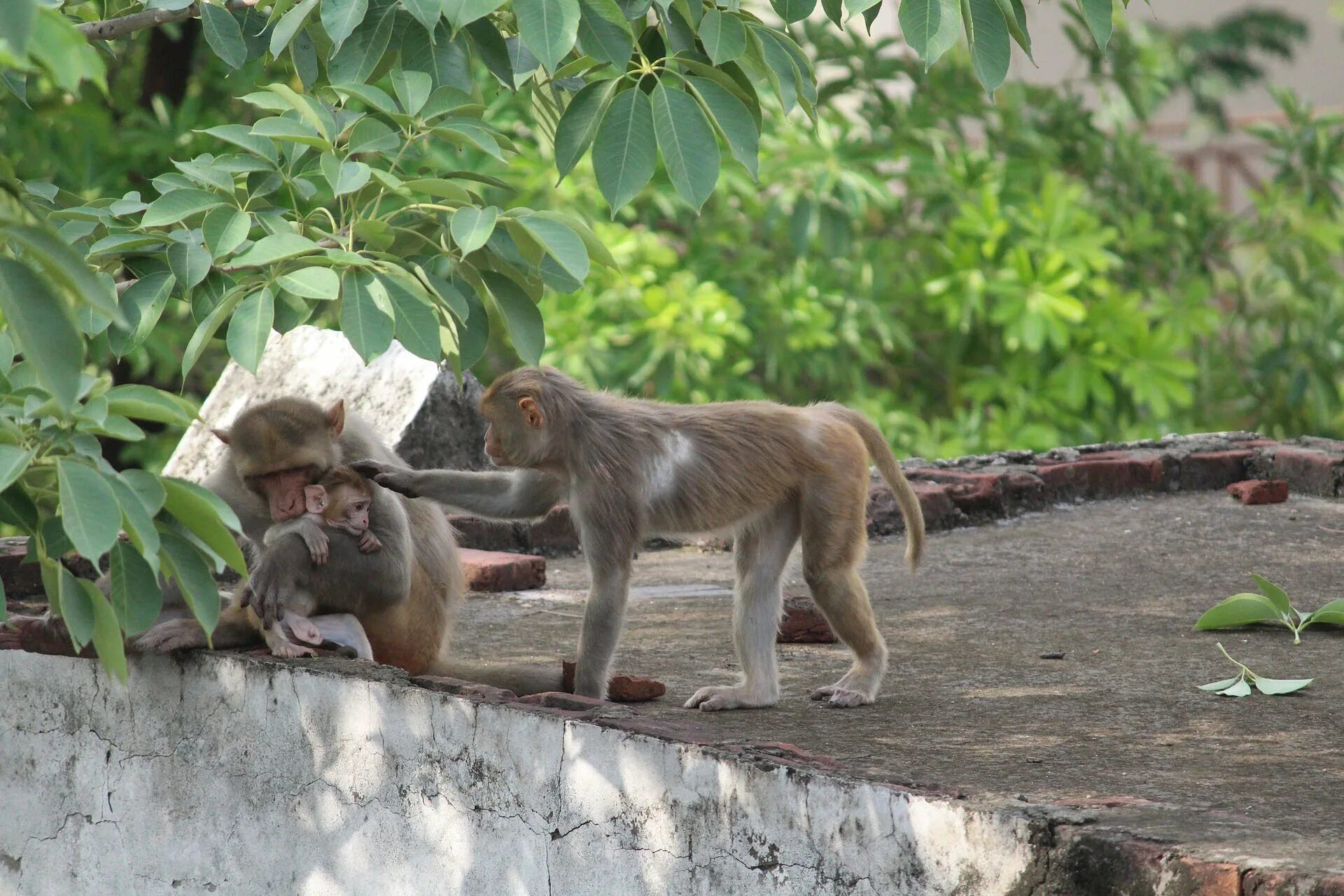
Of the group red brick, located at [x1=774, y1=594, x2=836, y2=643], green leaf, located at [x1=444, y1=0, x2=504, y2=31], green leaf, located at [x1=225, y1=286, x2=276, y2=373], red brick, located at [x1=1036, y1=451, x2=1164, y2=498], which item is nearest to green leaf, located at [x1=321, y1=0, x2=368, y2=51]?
green leaf, located at [x1=444, y1=0, x2=504, y2=31]

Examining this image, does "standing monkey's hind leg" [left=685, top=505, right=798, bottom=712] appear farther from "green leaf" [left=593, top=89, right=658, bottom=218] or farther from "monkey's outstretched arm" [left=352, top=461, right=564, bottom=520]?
Answer: "green leaf" [left=593, top=89, right=658, bottom=218]

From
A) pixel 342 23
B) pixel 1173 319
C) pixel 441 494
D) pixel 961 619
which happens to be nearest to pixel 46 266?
pixel 342 23

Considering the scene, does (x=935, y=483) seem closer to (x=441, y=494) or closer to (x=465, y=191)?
(x=441, y=494)

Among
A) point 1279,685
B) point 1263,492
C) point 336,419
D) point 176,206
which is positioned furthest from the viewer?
point 1263,492

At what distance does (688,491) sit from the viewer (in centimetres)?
396

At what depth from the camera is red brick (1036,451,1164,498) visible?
7.10 meters

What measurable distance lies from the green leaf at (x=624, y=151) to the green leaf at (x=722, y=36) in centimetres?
15

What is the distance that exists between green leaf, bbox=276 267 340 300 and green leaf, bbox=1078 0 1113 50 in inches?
58.4

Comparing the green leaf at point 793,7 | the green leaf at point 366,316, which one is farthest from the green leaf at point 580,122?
the green leaf at point 366,316

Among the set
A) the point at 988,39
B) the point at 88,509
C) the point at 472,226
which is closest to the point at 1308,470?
the point at 988,39

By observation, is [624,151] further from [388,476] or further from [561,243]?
[388,476]

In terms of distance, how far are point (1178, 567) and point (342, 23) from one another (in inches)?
150

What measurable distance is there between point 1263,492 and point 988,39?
449 centimetres

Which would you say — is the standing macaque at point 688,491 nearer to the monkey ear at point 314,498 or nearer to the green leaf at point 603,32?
the monkey ear at point 314,498
